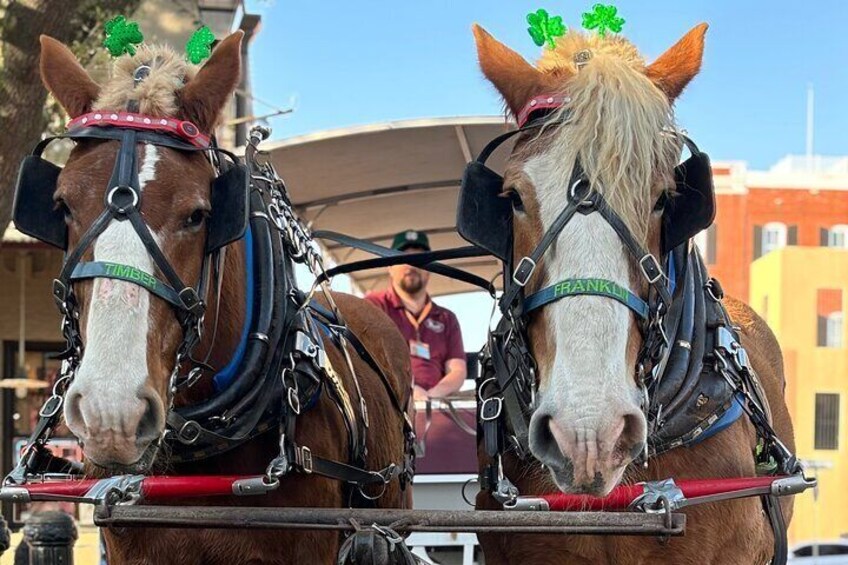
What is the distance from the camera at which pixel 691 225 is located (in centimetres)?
277

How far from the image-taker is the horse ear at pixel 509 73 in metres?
3.00

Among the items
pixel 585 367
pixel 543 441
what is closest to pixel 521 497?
pixel 543 441

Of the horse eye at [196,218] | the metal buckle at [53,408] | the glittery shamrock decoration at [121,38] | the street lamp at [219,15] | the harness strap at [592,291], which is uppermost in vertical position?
the street lamp at [219,15]

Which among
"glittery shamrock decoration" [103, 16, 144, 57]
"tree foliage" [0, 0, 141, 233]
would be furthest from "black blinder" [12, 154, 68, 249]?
"tree foliage" [0, 0, 141, 233]

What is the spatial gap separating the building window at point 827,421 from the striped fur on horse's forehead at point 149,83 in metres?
27.2

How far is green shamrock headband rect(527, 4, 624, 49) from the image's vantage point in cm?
320

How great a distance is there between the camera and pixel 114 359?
2480 millimetres

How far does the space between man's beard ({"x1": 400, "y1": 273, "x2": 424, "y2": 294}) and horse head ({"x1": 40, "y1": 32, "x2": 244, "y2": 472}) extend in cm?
279

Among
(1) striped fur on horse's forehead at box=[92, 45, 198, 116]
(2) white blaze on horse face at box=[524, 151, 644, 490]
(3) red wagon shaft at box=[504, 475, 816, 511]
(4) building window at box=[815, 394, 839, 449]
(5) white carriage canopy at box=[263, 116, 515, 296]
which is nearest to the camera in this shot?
(2) white blaze on horse face at box=[524, 151, 644, 490]

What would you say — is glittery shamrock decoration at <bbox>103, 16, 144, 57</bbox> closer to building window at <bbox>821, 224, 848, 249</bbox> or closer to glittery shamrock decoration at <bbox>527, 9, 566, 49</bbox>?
glittery shamrock decoration at <bbox>527, 9, 566, 49</bbox>

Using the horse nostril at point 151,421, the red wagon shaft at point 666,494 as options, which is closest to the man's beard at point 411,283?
the red wagon shaft at point 666,494

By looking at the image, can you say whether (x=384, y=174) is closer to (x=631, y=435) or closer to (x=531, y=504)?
(x=531, y=504)

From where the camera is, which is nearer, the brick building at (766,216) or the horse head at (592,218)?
the horse head at (592,218)

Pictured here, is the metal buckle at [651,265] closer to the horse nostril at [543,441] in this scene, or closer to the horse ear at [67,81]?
the horse nostril at [543,441]
